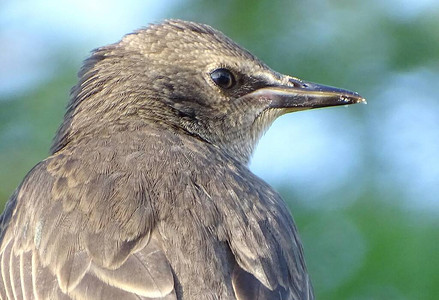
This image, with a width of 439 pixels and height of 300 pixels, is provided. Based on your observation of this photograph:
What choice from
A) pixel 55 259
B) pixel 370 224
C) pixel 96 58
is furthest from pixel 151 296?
pixel 370 224

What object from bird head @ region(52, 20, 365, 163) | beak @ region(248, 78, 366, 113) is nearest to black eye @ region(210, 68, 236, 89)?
bird head @ region(52, 20, 365, 163)

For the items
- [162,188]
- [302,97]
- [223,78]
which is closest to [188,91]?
[223,78]

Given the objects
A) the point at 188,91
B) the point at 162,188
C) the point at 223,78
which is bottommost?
the point at 162,188

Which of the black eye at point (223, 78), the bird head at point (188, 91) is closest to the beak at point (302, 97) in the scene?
the bird head at point (188, 91)

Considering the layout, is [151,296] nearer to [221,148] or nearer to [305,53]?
[221,148]

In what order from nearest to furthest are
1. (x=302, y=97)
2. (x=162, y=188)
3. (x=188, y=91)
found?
(x=162, y=188) → (x=188, y=91) → (x=302, y=97)

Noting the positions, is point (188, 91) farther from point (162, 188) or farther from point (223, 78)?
point (162, 188)

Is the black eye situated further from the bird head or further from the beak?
the beak
